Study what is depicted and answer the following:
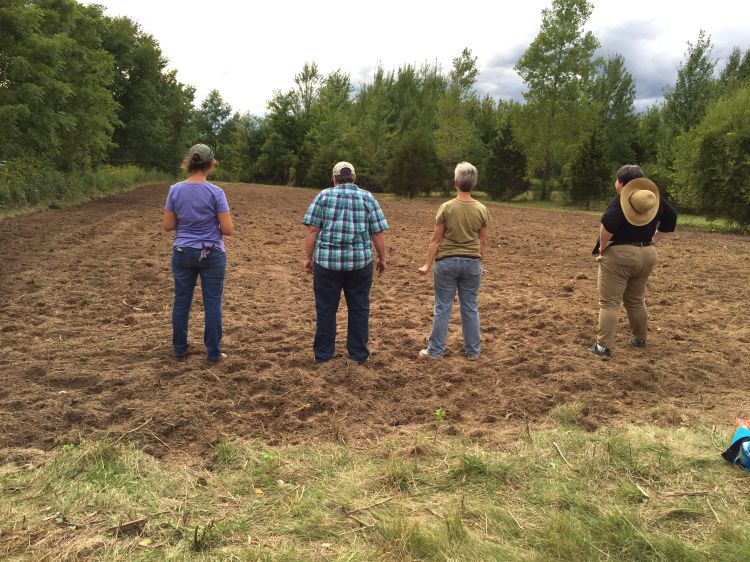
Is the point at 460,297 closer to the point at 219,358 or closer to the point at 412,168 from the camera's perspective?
the point at 219,358

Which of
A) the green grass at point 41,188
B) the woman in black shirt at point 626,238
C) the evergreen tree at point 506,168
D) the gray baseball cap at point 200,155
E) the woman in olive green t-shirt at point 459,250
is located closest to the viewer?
the gray baseball cap at point 200,155

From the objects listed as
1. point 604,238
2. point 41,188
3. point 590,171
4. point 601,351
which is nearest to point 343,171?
point 604,238

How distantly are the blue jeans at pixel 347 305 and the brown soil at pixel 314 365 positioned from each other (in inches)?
6.5

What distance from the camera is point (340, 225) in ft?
16.0

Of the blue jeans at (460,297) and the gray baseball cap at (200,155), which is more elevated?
the gray baseball cap at (200,155)

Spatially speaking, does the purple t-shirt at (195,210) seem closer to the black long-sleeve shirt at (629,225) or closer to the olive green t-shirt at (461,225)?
the olive green t-shirt at (461,225)

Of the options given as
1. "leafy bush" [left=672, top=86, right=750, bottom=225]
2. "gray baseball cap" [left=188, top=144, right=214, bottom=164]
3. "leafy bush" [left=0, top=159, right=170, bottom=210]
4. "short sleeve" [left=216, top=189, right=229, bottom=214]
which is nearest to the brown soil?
"short sleeve" [left=216, top=189, right=229, bottom=214]

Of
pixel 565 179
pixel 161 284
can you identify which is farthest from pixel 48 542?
pixel 565 179

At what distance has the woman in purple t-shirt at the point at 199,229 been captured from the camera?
15.9 ft

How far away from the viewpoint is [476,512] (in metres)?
2.90

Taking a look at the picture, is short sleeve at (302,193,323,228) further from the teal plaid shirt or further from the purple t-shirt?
the purple t-shirt

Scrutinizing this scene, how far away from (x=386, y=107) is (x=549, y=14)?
65.4ft

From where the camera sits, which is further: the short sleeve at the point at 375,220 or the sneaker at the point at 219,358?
the sneaker at the point at 219,358

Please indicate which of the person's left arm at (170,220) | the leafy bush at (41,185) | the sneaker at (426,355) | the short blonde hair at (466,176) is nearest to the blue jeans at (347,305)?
the sneaker at (426,355)
